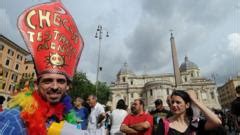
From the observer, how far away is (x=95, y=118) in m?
5.89

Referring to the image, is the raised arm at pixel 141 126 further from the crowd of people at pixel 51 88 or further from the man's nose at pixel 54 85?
the man's nose at pixel 54 85

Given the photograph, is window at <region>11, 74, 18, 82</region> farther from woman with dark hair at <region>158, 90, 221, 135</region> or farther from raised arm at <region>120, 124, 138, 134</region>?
woman with dark hair at <region>158, 90, 221, 135</region>

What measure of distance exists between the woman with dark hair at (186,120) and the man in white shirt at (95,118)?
3171 mm

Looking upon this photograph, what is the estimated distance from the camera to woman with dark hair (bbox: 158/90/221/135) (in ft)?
8.39

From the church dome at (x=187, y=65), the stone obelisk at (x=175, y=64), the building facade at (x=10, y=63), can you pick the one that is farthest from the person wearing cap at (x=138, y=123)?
the church dome at (x=187, y=65)

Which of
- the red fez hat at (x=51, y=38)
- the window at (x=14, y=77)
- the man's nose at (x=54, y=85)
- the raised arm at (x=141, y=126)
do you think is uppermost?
the window at (x=14, y=77)

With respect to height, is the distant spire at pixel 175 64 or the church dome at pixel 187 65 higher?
the church dome at pixel 187 65

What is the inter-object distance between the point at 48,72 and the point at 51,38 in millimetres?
351

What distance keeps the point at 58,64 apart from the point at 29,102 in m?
0.44

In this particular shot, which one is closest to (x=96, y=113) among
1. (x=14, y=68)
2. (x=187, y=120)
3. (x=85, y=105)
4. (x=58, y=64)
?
(x=85, y=105)

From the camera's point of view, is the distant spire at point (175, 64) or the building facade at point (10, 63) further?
the distant spire at point (175, 64)

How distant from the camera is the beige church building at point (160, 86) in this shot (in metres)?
65.0

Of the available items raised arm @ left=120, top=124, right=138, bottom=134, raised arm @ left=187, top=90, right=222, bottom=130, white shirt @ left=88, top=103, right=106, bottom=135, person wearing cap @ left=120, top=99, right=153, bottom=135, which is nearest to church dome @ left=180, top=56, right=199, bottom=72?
white shirt @ left=88, top=103, right=106, bottom=135

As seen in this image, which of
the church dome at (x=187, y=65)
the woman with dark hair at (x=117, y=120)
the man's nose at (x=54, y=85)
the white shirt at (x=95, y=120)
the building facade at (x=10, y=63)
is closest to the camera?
the man's nose at (x=54, y=85)
